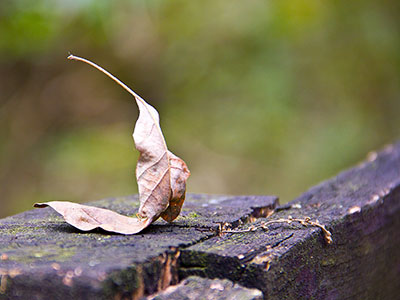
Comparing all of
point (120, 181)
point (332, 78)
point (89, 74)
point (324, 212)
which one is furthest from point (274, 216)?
point (332, 78)

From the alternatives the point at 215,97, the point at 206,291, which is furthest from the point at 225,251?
the point at 215,97

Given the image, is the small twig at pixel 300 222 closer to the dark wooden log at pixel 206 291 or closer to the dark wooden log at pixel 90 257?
the dark wooden log at pixel 90 257

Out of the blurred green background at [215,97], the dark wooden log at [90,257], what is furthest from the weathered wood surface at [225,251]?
the blurred green background at [215,97]

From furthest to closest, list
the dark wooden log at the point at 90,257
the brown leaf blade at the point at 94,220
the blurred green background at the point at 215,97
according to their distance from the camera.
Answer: the blurred green background at the point at 215,97
the brown leaf blade at the point at 94,220
the dark wooden log at the point at 90,257

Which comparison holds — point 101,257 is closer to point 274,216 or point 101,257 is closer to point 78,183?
point 274,216

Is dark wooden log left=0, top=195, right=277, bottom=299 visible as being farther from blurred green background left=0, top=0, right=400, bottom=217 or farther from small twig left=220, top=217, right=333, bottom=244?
blurred green background left=0, top=0, right=400, bottom=217

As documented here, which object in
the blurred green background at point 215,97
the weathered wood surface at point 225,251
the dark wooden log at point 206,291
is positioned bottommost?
the dark wooden log at point 206,291
